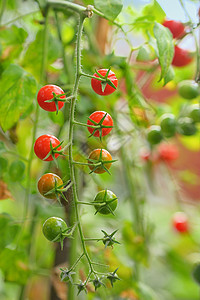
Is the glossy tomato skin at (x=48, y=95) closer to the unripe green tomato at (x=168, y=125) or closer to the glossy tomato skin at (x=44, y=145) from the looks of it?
the glossy tomato skin at (x=44, y=145)

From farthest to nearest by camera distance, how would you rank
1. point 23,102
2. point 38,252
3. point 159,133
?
1. point 38,252
2. point 159,133
3. point 23,102

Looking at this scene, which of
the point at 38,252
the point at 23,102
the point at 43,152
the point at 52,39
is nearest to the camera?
the point at 43,152

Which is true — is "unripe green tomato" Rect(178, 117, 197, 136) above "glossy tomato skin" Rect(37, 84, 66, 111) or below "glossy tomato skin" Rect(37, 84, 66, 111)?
above

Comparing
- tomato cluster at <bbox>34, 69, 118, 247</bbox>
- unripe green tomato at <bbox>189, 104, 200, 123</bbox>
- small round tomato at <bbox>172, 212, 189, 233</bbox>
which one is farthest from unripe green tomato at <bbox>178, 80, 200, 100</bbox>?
small round tomato at <bbox>172, 212, 189, 233</bbox>

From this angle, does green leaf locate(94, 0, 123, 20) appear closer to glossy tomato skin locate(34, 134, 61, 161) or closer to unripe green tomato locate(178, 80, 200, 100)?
glossy tomato skin locate(34, 134, 61, 161)

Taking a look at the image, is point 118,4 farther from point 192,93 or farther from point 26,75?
point 192,93

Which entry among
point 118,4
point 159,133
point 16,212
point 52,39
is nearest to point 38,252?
point 16,212
